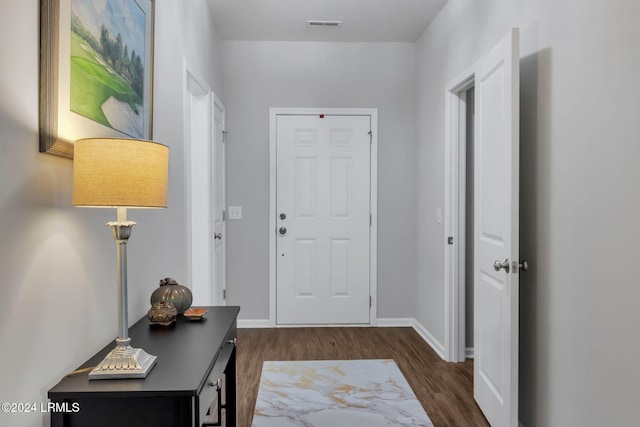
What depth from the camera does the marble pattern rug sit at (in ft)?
8.07

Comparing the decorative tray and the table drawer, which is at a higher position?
the decorative tray

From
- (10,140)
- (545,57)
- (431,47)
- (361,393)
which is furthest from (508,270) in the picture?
(431,47)

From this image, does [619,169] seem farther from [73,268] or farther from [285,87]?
[285,87]

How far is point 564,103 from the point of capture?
1888 mm

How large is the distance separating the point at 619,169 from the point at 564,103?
0.45m

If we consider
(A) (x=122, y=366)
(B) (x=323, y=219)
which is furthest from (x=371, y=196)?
(A) (x=122, y=366)

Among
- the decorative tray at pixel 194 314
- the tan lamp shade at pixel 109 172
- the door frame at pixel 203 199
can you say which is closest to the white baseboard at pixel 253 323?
the door frame at pixel 203 199

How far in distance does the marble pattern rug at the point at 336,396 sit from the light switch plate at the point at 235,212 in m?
1.45

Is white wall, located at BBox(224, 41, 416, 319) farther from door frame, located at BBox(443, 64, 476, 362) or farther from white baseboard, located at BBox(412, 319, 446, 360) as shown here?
door frame, located at BBox(443, 64, 476, 362)

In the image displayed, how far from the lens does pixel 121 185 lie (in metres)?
1.18

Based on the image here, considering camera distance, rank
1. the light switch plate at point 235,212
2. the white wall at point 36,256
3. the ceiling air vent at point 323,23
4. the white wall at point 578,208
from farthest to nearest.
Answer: the light switch plate at point 235,212, the ceiling air vent at point 323,23, the white wall at point 578,208, the white wall at point 36,256

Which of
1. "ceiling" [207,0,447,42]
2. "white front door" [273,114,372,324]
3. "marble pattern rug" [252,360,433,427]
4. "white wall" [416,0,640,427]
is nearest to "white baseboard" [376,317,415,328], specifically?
"white front door" [273,114,372,324]

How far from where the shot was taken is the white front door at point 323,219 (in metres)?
4.26

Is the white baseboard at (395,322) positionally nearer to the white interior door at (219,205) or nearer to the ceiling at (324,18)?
the white interior door at (219,205)
